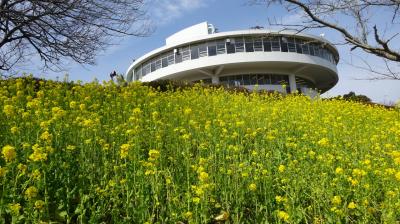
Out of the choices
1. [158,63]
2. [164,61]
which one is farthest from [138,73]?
[164,61]

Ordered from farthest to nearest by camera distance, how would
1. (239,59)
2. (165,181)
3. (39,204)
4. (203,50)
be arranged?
(203,50) → (239,59) → (165,181) → (39,204)

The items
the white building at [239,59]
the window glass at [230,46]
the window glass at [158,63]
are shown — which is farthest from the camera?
the window glass at [158,63]

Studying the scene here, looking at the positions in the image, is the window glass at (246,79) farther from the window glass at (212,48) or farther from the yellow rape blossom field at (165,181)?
the yellow rape blossom field at (165,181)

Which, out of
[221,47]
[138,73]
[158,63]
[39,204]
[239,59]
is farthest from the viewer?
Result: [138,73]

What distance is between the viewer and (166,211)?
3449 millimetres

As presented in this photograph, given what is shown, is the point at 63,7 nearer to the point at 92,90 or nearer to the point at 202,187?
the point at 92,90

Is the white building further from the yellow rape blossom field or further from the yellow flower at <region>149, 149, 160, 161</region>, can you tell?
the yellow flower at <region>149, 149, 160, 161</region>

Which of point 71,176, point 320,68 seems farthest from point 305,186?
point 320,68

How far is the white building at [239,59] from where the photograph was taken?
34.9 metres

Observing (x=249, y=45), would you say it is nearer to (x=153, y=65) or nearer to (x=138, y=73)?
(x=153, y=65)

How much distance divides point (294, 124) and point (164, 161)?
11.8 feet

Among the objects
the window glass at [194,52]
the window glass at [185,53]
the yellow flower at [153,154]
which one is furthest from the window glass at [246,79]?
the yellow flower at [153,154]

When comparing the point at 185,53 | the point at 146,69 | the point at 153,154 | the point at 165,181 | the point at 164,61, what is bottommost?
the point at 165,181

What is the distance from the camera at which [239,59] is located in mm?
34562
